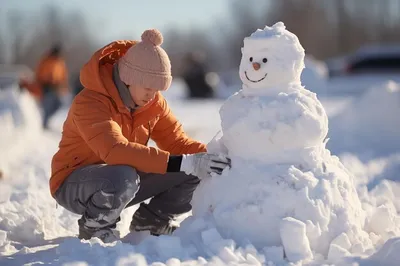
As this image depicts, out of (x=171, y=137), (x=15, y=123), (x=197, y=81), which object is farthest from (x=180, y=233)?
(x=197, y=81)

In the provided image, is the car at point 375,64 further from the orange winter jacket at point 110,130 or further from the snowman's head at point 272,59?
the snowman's head at point 272,59

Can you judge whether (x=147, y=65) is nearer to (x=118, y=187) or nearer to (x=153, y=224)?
(x=118, y=187)

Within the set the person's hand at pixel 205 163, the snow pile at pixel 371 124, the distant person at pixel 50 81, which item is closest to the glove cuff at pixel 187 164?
the person's hand at pixel 205 163

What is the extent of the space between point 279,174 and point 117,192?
853mm

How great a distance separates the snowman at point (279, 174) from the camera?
326 cm

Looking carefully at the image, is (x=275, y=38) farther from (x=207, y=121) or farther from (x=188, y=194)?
(x=207, y=121)

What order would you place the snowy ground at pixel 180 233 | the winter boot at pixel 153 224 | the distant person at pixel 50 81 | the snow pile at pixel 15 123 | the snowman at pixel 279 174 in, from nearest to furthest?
the snowy ground at pixel 180 233 < the snowman at pixel 279 174 < the winter boot at pixel 153 224 < the snow pile at pixel 15 123 < the distant person at pixel 50 81

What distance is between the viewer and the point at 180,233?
11.2 feet

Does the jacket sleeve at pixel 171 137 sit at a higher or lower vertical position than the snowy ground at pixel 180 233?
higher

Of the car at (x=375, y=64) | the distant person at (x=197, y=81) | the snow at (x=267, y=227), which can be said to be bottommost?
the distant person at (x=197, y=81)

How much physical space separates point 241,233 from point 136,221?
3.25 ft

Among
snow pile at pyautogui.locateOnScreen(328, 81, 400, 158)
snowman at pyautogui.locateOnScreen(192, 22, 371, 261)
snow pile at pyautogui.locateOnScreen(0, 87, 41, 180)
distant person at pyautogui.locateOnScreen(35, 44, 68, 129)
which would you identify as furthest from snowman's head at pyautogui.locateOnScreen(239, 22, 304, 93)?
distant person at pyautogui.locateOnScreen(35, 44, 68, 129)

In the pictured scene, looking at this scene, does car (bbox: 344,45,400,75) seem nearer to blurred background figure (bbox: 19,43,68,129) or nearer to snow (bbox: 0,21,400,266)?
blurred background figure (bbox: 19,43,68,129)

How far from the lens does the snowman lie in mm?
3260
